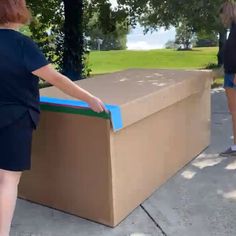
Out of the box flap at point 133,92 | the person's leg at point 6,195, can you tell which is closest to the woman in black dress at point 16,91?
the person's leg at point 6,195

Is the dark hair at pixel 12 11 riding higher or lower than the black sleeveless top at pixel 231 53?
higher

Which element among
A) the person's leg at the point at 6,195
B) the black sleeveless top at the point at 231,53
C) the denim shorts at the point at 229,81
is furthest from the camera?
the denim shorts at the point at 229,81

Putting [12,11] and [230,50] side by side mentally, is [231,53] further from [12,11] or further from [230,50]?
[12,11]

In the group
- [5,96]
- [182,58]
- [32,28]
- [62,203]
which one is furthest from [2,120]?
[182,58]

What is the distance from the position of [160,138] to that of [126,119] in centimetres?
69

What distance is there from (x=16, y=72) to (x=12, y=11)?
1.03 ft

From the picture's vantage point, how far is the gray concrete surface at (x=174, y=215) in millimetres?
2740

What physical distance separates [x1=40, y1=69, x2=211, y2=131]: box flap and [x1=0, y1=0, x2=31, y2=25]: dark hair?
72cm

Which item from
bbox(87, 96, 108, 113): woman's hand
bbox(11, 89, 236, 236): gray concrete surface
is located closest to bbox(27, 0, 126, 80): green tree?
bbox(11, 89, 236, 236): gray concrete surface

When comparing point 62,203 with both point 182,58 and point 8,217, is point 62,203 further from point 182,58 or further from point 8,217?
point 182,58

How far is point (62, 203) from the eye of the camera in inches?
119

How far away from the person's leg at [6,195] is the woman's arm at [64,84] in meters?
0.55

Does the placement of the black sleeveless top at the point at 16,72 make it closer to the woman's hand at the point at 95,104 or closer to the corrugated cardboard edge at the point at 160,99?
the woman's hand at the point at 95,104

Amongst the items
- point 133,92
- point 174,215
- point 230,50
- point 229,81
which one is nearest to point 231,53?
point 230,50
